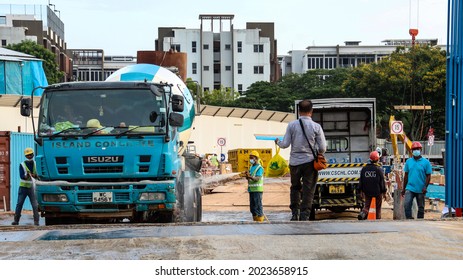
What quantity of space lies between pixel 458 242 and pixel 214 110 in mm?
60859

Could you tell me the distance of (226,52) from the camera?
433 feet

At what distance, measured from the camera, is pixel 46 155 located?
15234 millimetres

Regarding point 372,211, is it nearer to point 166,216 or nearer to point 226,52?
point 166,216

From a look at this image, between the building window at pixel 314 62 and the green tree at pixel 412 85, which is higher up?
the building window at pixel 314 62

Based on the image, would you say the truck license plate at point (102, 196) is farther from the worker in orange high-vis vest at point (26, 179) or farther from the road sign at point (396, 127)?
the road sign at point (396, 127)

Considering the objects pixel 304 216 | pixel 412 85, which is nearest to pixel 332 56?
pixel 412 85

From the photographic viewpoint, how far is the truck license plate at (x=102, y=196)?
15125 millimetres

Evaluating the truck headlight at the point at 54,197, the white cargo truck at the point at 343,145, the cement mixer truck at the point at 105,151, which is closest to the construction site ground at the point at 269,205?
the white cargo truck at the point at 343,145

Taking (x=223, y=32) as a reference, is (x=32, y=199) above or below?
below

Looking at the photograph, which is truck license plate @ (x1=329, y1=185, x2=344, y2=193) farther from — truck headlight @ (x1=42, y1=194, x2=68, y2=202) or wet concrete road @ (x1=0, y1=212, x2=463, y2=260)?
wet concrete road @ (x1=0, y1=212, x2=463, y2=260)

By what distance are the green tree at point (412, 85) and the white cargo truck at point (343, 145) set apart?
40.5m

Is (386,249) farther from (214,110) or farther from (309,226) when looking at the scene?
(214,110)

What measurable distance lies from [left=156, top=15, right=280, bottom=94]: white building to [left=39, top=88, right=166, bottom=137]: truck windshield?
115486 mm
